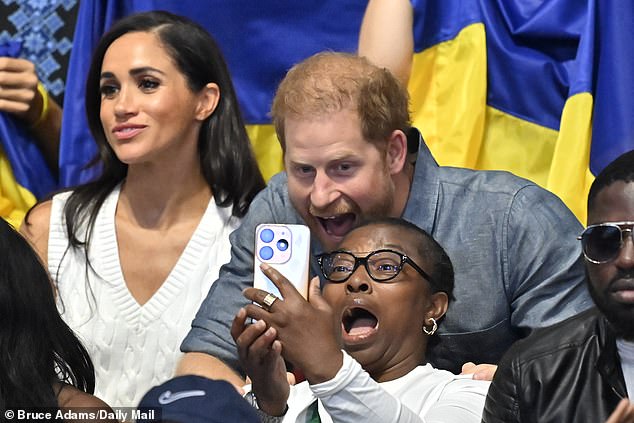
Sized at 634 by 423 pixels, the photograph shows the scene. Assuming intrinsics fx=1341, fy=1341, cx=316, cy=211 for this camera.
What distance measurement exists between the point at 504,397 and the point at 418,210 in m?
0.83

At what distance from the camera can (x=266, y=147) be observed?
4109 millimetres

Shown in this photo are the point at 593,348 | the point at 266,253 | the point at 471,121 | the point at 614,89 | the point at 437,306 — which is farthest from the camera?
the point at 471,121

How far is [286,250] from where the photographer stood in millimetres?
2783

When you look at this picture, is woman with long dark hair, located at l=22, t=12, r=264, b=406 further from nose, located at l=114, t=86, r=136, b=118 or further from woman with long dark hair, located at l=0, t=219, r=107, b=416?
woman with long dark hair, located at l=0, t=219, r=107, b=416

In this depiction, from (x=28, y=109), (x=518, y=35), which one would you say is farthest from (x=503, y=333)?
(x=28, y=109)

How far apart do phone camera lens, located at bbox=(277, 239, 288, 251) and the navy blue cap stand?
0.86 m

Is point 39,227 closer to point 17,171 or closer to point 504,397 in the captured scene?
point 17,171

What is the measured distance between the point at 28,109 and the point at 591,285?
2.29 meters

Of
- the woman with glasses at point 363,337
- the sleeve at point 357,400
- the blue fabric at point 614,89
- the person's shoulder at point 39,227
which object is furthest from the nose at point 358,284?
the person's shoulder at point 39,227

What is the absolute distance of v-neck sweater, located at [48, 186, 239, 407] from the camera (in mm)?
3533

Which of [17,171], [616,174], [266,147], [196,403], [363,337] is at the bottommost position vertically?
[17,171]

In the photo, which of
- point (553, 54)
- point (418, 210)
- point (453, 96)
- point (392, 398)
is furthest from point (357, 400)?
point (553, 54)

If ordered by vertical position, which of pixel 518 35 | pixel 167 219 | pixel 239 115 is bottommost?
pixel 167 219

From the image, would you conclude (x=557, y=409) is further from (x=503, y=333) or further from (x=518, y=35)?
(x=518, y=35)
